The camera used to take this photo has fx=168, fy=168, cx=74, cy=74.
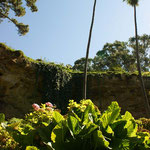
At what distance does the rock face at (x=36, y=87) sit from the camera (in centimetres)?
1162

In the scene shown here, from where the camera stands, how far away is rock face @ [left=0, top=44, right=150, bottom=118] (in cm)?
1162

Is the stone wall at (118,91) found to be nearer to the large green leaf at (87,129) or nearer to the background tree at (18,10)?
A: the background tree at (18,10)

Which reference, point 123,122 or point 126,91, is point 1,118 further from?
point 126,91

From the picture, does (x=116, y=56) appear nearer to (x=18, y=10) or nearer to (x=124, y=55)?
(x=124, y=55)

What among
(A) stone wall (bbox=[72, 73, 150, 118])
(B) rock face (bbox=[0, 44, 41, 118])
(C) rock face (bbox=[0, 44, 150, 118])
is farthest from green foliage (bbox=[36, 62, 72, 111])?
(A) stone wall (bbox=[72, 73, 150, 118])

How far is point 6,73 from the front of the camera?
1159 centimetres

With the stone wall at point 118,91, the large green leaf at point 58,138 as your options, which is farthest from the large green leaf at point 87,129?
the stone wall at point 118,91

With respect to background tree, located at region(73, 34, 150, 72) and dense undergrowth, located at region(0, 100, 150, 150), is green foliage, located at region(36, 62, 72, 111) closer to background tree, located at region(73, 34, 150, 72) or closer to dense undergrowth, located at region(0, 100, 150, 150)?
dense undergrowth, located at region(0, 100, 150, 150)

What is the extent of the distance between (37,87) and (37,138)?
37.6 feet

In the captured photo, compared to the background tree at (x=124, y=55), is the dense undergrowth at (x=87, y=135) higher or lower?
lower

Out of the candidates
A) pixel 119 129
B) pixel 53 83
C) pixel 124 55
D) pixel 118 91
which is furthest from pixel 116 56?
pixel 119 129

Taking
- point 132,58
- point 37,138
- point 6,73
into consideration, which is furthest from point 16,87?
point 132,58

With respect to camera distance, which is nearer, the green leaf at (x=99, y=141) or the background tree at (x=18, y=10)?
the green leaf at (x=99, y=141)

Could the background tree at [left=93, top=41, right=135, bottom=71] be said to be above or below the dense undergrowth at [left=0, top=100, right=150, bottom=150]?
above
